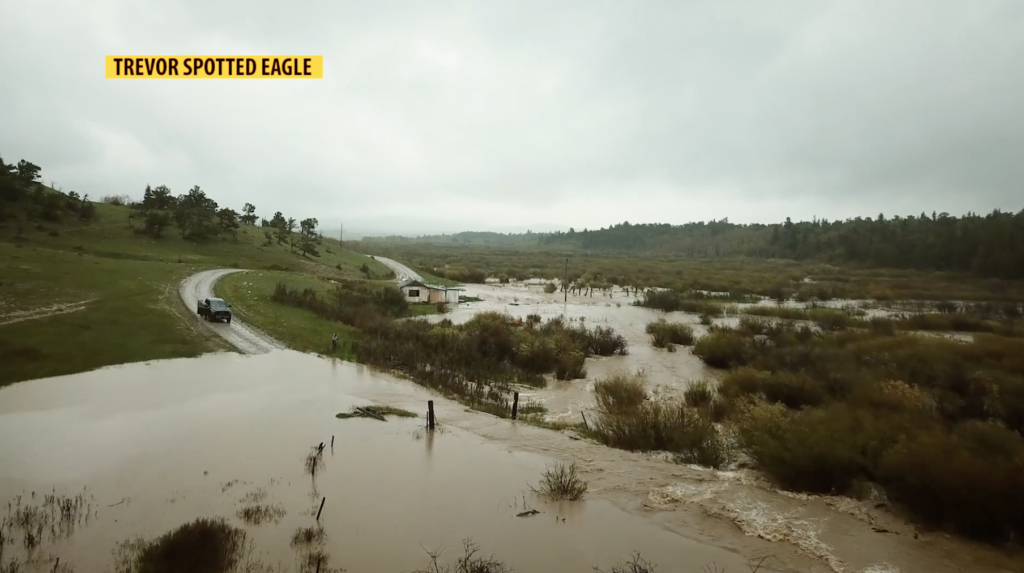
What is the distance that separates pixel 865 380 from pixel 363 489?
16099 millimetres

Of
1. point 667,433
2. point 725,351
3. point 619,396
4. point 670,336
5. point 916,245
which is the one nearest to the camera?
point 667,433

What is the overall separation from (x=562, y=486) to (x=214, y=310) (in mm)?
23273

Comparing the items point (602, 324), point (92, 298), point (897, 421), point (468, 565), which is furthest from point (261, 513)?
point (602, 324)

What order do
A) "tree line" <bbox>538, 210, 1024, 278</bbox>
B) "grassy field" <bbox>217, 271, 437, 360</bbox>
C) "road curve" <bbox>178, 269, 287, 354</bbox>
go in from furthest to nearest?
"tree line" <bbox>538, 210, 1024, 278</bbox> < "grassy field" <bbox>217, 271, 437, 360</bbox> < "road curve" <bbox>178, 269, 287, 354</bbox>

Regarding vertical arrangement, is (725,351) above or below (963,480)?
below

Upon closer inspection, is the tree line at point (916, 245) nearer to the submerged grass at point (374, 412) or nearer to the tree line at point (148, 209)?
the submerged grass at point (374, 412)

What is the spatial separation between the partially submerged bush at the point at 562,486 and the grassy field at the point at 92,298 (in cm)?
1640

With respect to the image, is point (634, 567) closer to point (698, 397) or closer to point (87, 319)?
point (698, 397)

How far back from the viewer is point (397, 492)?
424 inches

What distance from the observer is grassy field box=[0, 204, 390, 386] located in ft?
61.1

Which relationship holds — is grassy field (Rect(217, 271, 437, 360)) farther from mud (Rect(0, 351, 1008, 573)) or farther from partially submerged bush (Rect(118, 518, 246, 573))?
partially submerged bush (Rect(118, 518, 246, 573))

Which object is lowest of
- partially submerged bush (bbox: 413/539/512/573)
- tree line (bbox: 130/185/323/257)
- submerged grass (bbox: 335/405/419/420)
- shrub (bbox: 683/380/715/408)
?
submerged grass (bbox: 335/405/419/420)

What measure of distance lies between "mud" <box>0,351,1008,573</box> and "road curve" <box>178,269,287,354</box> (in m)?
7.15

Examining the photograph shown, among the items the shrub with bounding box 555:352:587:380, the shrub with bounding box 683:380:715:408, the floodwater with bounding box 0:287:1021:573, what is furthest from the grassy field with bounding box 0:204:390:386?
the shrub with bounding box 683:380:715:408
